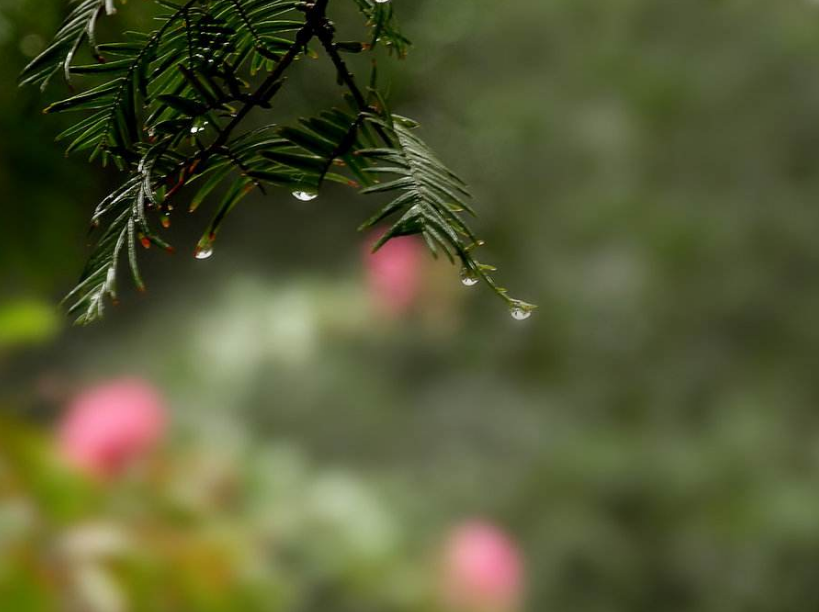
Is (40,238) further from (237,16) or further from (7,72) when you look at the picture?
(237,16)

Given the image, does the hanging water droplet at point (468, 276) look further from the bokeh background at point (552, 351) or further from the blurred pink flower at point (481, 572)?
the blurred pink flower at point (481, 572)

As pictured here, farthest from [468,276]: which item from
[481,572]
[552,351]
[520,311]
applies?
[552,351]

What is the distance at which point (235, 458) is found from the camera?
3.44ft

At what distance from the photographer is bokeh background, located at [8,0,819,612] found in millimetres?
1082

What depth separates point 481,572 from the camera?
3.55 ft

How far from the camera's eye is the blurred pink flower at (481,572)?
3.49ft

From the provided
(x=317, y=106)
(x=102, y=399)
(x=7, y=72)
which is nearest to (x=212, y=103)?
(x=7, y=72)

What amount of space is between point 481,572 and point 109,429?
41 centimetres

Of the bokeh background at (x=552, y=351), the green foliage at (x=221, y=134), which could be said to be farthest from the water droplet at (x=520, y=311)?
the bokeh background at (x=552, y=351)

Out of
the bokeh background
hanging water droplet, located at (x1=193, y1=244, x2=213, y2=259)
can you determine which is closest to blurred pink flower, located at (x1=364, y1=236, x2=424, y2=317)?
the bokeh background

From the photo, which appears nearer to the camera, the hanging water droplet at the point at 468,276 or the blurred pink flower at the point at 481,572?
the hanging water droplet at the point at 468,276

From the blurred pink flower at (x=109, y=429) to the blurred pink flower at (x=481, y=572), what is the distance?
33 cm

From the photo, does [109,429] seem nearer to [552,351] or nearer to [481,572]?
[481,572]

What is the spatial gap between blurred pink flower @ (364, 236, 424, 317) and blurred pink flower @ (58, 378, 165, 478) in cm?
30
